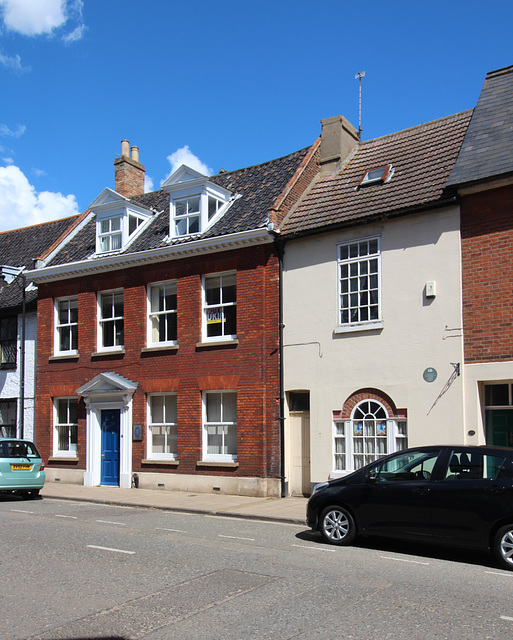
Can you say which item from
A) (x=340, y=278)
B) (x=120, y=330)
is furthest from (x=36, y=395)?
Answer: (x=340, y=278)

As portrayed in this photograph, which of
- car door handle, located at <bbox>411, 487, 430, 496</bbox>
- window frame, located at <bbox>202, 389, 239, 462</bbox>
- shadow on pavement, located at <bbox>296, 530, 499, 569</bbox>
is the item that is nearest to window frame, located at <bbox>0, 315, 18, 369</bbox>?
window frame, located at <bbox>202, 389, 239, 462</bbox>

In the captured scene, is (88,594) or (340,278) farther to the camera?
(340,278)

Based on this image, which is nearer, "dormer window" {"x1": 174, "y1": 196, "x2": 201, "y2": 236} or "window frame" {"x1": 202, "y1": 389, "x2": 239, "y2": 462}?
"window frame" {"x1": 202, "y1": 389, "x2": 239, "y2": 462}

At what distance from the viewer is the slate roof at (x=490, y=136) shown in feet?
45.1

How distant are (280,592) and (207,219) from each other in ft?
43.1

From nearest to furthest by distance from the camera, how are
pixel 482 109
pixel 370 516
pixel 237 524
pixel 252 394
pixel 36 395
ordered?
pixel 370 516
pixel 237 524
pixel 482 109
pixel 252 394
pixel 36 395

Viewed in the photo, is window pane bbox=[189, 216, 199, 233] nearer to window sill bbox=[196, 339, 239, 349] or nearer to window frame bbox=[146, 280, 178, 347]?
window frame bbox=[146, 280, 178, 347]

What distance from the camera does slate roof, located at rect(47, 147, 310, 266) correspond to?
17.9 m

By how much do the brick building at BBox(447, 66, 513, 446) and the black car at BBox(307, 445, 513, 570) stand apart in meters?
4.39

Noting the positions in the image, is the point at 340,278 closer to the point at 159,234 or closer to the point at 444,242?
the point at 444,242

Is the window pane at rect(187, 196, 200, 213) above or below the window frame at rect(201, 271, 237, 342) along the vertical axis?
above

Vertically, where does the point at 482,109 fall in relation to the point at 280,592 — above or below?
above

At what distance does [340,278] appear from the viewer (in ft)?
51.8

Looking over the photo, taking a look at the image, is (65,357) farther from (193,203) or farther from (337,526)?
(337,526)
